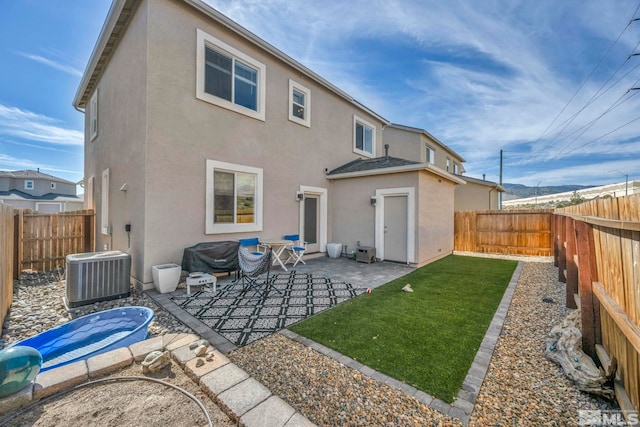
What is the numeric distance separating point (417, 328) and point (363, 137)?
34.3ft

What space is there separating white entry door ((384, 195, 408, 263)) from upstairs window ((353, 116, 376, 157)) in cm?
420

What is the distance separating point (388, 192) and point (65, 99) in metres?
15.5

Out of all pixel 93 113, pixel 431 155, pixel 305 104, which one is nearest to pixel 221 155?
pixel 305 104

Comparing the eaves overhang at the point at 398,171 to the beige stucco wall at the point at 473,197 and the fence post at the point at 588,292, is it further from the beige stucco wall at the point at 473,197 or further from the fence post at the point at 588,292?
the beige stucco wall at the point at 473,197

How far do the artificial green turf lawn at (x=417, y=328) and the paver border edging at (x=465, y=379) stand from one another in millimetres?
66

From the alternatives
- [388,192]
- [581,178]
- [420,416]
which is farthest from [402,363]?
[581,178]

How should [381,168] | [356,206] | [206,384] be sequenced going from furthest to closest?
[356,206] → [381,168] → [206,384]

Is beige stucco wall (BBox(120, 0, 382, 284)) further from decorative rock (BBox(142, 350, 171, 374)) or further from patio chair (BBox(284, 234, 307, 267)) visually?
decorative rock (BBox(142, 350, 171, 374))

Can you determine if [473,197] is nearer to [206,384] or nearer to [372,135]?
[372,135]

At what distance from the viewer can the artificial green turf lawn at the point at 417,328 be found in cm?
290

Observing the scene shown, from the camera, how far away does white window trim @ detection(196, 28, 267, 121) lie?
650 cm

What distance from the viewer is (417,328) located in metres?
3.96

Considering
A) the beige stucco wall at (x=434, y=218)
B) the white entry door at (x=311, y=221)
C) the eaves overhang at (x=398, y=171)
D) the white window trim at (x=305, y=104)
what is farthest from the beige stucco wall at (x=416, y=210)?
the white window trim at (x=305, y=104)

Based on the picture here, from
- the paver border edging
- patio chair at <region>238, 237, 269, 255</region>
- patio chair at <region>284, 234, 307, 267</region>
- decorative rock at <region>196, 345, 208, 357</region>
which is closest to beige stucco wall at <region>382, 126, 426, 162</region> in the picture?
patio chair at <region>284, 234, 307, 267</region>
